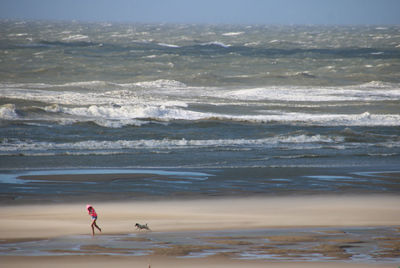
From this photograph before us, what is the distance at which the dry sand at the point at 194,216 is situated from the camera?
9.98 m

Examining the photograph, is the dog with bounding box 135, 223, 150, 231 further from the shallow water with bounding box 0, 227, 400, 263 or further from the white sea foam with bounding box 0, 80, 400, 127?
the white sea foam with bounding box 0, 80, 400, 127

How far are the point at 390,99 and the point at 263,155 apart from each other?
19137mm

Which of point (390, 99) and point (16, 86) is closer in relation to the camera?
point (390, 99)

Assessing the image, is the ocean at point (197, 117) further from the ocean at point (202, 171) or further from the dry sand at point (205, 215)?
the dry sand at point (205, 215)

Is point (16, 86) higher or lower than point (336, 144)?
higher

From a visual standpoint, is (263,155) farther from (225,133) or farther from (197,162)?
(225,133)

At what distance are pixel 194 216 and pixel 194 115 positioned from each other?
16381 mm

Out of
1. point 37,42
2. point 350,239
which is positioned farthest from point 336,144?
point 37,42

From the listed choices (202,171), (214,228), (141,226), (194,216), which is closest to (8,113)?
(202,171)

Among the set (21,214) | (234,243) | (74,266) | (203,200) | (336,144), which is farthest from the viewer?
(336,144)

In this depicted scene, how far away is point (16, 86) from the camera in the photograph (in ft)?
126

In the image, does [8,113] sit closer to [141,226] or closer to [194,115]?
[194,115]

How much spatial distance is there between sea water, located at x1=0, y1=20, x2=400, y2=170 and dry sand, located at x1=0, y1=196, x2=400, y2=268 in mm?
4110

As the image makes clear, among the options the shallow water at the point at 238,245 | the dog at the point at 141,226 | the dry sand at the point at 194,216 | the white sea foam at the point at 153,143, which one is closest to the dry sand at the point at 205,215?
the dry sand at the point at 194,216
